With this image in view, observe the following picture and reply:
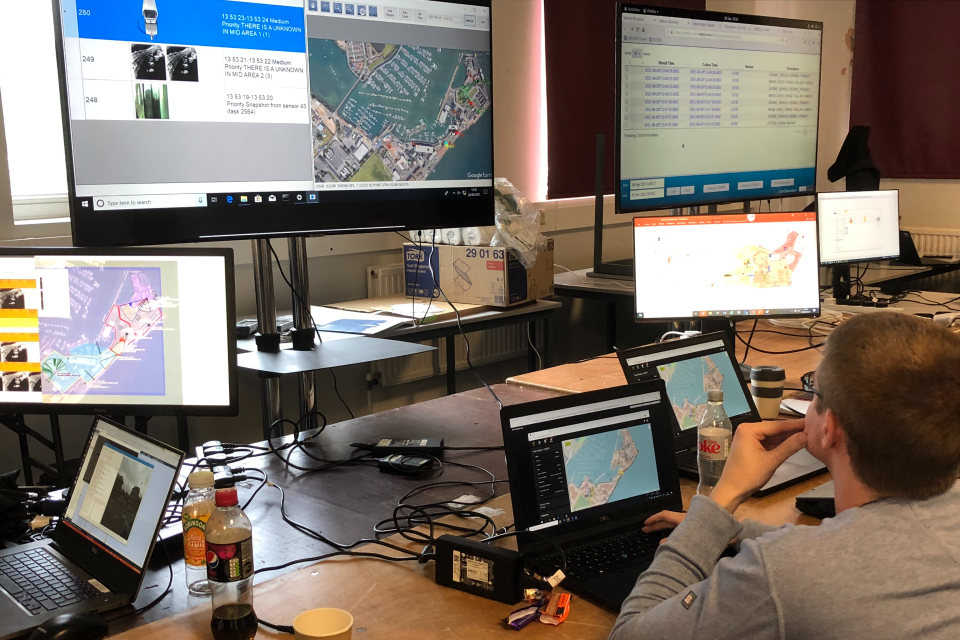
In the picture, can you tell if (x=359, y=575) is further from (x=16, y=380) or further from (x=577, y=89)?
(x=577, y=89)

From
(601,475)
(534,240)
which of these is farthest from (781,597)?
(534,240)

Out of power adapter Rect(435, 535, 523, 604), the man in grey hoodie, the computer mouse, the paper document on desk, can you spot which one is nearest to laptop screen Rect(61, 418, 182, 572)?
the computer mouse

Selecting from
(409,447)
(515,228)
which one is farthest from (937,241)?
(409,447)

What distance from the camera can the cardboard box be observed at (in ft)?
10.6

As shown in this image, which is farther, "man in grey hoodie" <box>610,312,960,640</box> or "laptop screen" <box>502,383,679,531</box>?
"laptop screen" <box>502,383,679,531</box>

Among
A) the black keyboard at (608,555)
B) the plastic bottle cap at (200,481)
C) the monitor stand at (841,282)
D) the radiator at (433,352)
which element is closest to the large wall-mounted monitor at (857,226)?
the monitor stand at (841,282)

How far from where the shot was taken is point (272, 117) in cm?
189

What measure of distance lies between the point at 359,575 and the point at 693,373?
0.86 meters

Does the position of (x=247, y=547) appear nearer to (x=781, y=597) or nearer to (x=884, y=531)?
(x=781, y=597)

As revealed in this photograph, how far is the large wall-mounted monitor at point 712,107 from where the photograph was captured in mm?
2895

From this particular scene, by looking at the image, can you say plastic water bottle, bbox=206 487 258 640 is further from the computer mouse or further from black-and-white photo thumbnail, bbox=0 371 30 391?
black-and-white photo thumbnail, bbox=0 371 30 391

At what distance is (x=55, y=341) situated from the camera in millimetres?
1524

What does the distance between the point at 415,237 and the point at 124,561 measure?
2.44 m

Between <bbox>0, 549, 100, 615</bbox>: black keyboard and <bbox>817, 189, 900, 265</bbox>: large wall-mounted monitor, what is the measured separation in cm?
283
